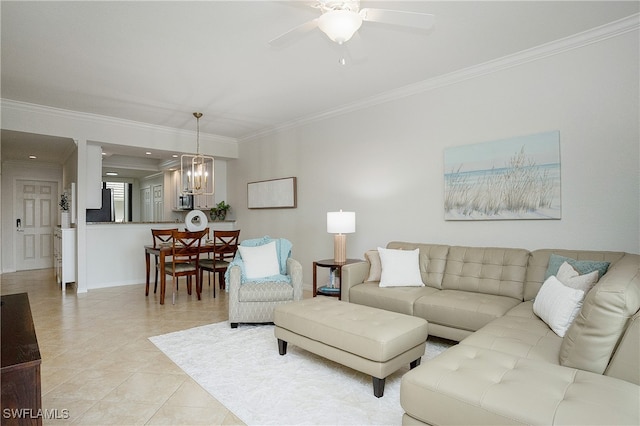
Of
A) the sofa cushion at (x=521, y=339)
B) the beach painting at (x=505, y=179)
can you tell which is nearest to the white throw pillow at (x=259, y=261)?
the beach painting at (x=505, y=179)

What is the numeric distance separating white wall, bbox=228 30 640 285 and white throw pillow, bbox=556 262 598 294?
0.66 metres

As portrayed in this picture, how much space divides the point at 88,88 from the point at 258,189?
2916mm

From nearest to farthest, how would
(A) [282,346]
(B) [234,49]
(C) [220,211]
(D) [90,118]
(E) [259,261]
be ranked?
1. (A) [282,346]
2. (B) [234,49]
3. (E) [259,261]
4. (D) [90,118]
5. (C) [220,211]

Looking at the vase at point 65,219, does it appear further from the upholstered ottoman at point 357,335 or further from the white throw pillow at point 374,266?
the white throw pillow at point 374,266

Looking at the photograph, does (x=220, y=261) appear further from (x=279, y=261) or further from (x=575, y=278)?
(x=575, y=278)

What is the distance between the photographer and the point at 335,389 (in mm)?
2346

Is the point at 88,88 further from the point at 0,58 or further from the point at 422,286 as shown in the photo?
the point at 422,286

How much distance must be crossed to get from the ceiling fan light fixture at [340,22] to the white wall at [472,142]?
6.67 feet

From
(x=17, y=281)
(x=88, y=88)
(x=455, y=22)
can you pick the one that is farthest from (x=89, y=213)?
(x=455, y=22)

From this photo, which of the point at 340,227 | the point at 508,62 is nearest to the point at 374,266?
the point at 340,227

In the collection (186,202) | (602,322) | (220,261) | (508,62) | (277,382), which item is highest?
(508,62)

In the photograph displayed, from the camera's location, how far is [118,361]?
2.83 meters

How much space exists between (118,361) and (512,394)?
2763 mm

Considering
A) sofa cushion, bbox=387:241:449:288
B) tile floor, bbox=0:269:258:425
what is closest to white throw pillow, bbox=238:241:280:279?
tile floor, bbox=0:269:258:425
